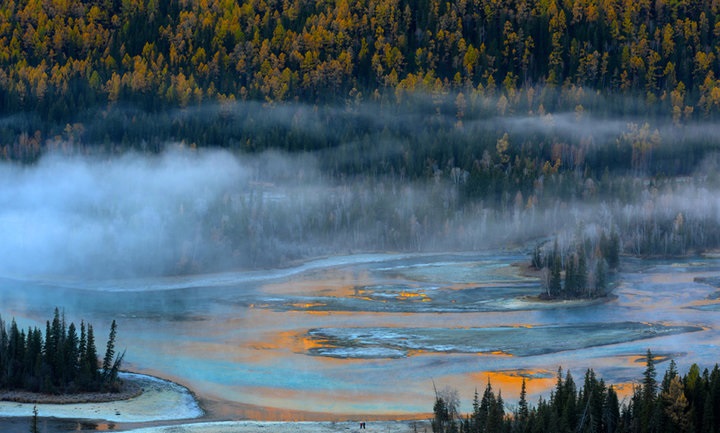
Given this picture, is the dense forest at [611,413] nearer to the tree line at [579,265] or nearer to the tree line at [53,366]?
the tree line at [53,366]

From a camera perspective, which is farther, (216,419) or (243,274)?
(243,274)

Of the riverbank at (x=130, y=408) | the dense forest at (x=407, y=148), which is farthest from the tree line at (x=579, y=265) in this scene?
the riverbank at (x=130, y=408)

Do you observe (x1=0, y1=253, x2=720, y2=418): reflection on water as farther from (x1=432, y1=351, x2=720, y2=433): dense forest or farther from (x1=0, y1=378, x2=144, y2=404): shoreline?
(x1=432, y1=351, x2=720, y2=433): dense forest

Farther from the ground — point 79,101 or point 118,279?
point 79,101

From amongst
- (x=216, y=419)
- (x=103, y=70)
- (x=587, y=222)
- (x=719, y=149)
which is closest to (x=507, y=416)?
(x=216, y=419)

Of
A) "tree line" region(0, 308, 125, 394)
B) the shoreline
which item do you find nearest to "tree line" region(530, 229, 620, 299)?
"tree line" region(0, 308, 125, 394)

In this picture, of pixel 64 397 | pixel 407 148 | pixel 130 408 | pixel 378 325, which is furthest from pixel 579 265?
pixel 407 148

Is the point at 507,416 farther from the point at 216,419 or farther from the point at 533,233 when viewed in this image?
the point at 533,233
